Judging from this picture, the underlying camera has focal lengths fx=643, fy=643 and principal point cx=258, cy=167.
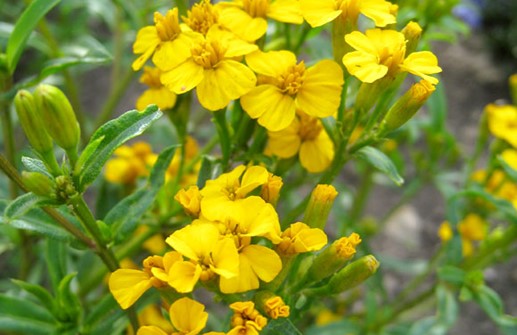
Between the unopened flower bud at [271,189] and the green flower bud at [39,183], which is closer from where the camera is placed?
the green flower bud at [39,183]

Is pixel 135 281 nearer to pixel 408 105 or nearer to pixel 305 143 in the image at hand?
pixel 305 143

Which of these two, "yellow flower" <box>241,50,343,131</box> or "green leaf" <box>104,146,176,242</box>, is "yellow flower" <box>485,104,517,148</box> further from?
"green leaf" <box>104,146,176,242</box>

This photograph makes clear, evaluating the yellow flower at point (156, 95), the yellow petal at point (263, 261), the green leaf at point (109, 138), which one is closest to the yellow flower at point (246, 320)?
the yellow petal at point (263, 261)

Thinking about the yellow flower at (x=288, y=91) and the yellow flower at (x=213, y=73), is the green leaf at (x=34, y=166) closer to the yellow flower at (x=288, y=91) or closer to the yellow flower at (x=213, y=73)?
the yellow flower at (x=213, y=73)

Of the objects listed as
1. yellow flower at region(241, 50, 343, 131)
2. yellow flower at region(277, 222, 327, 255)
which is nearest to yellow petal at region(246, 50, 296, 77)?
yellow flower at region(241, 50, 343, 131)

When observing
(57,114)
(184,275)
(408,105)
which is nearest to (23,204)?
(57,114)

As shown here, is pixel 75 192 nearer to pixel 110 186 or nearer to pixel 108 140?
pixel 108 140

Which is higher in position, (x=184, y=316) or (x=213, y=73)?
(x=213, y=73)

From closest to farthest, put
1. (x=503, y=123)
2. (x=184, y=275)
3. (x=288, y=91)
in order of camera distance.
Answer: (x=184, y=275)
(x=288, y=91)
(x=503, y=123)
